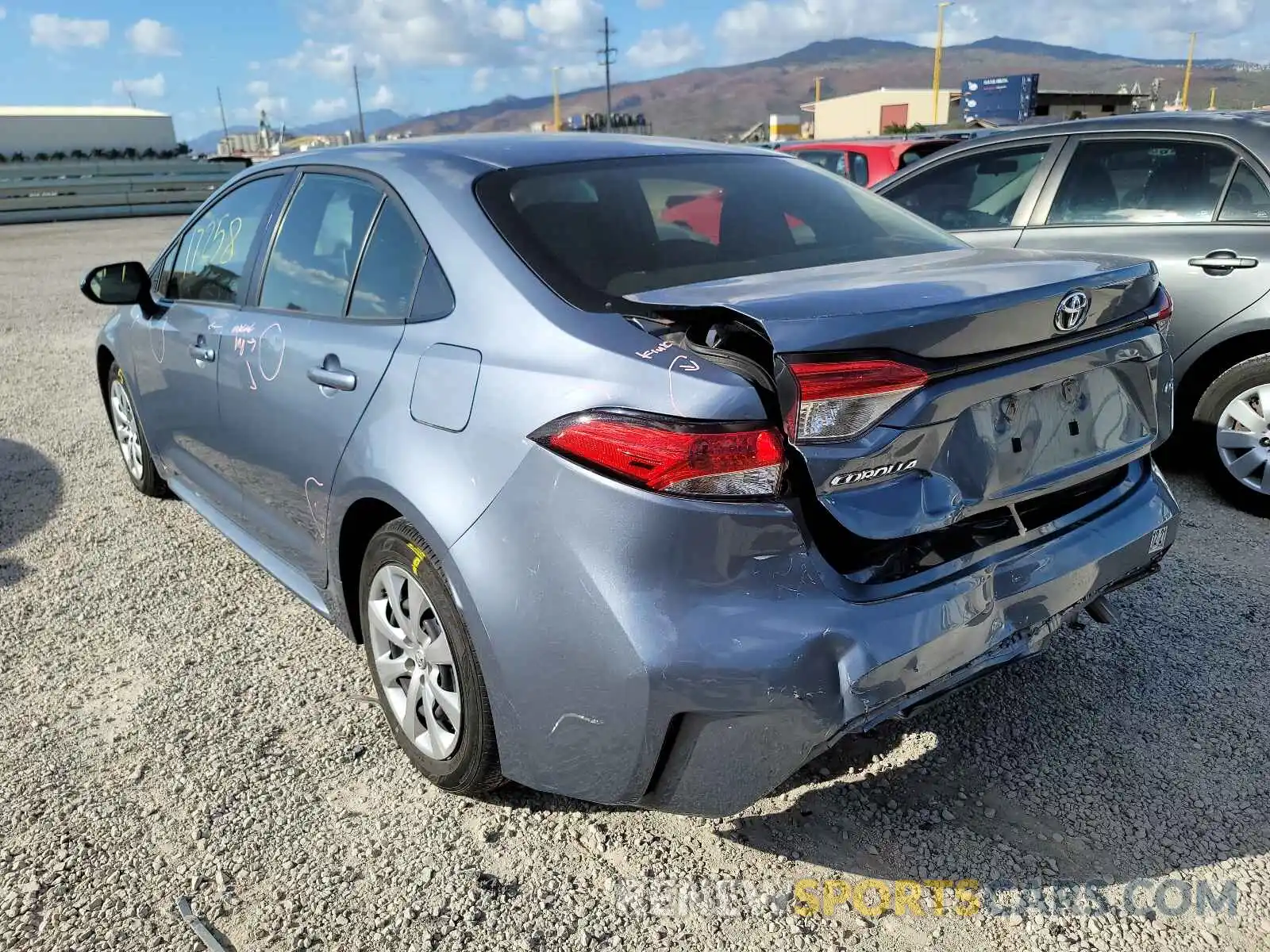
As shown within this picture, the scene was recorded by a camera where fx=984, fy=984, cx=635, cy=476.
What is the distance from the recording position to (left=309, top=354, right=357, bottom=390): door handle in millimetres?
2578

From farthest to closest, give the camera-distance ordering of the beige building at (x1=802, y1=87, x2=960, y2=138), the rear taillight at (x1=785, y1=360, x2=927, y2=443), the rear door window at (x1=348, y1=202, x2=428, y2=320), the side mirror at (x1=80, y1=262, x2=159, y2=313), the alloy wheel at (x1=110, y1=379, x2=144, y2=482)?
the beige building at (x1=802, y1=87, x2=960, y2=138)
the alloy wheel at (x1=110, y1=379, x2=144, y2=482)
the side mirror at (x1=80, y1=262, x2=159, y2=313)
the rear door window at (x1=348, y1=202, x2=428, y2=320)
the rear taillight at (x1=785, y1=360, x2=927, y2=443)

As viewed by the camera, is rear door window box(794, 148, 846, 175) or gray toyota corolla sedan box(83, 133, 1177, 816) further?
rear door window box(794, 148, 846, 175)

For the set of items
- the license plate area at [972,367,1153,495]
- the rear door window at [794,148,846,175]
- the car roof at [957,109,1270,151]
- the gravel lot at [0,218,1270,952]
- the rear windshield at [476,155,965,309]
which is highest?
the car roof at [957,109,1270,151]

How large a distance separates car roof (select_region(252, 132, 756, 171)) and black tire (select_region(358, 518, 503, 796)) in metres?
1.05

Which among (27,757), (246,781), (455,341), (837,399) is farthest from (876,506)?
(27,757)

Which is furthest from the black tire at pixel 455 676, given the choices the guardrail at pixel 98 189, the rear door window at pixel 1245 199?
the guardrail at pixel 98 189

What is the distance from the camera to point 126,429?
15.9ft

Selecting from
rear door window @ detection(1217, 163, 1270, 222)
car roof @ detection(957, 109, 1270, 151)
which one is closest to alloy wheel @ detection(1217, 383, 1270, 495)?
rear door window @ detection(1217, 163, 1270, 222)

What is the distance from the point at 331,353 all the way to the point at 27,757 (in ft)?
4.74

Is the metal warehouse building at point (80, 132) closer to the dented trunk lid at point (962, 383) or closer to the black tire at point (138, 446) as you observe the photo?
the black tire at point (138, 446)

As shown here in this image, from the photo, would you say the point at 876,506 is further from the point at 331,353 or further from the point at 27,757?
the point at 27,757

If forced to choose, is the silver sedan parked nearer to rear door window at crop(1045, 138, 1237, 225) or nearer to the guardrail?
rear door window at crop(1045, 138, 1237, 225)

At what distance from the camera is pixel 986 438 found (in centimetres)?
207

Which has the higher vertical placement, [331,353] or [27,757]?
[331,353]
